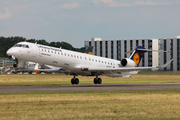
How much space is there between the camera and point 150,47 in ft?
356

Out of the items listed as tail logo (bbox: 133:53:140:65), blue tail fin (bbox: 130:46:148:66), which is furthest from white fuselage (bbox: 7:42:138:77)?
tail logo (bbox: 133:53:140:65)

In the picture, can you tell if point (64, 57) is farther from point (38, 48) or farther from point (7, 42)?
point (7, 42)

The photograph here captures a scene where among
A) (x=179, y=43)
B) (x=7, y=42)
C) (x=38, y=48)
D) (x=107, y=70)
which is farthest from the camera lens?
(x=7, y=42)

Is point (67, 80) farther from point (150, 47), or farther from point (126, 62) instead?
point (150, 47)

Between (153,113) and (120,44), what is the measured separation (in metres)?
104

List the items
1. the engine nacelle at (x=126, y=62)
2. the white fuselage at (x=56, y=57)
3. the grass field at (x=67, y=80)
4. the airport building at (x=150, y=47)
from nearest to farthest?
1. the white fuselage at (x=56, y=57)
2. the engine nacelle at (x=126, y=62)
3. the grass field at (x=67, y=80)
4. the airport building at (x=150, y=47)

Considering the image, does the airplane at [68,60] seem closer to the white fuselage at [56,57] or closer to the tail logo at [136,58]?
the white fuselage at [56,57]

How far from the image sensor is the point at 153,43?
107562mm

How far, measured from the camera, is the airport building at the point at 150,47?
106m

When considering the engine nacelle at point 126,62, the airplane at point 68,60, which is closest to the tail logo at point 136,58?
the airplane at point 68,60

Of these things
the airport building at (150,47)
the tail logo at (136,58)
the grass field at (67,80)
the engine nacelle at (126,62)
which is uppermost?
the airport building at (150,47)

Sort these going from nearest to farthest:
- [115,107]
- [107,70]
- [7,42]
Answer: [115,107], [107,70], [7,42]

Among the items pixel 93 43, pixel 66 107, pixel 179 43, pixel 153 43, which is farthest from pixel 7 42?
pixel 66 107

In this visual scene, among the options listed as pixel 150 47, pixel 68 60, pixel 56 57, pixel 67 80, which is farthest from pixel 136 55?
pixel 150 47
